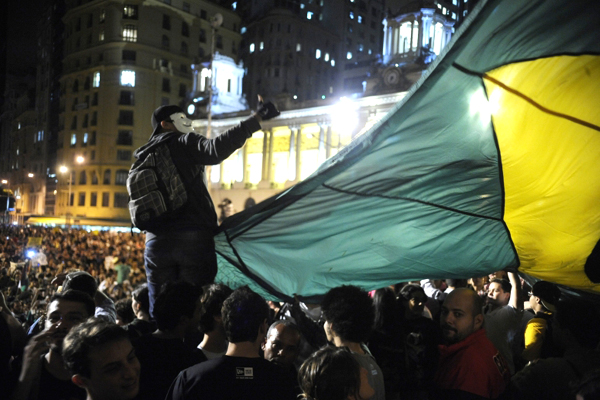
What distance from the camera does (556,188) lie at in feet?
12.5

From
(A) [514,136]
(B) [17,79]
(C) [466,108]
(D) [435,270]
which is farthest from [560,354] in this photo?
(B) [17,79]

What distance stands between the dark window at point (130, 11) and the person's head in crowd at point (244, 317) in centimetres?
6397

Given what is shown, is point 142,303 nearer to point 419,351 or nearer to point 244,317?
point 244,317

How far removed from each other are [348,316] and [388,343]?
→ 74 centimetres

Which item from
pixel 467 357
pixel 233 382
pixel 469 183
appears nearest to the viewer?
pixel 233 382

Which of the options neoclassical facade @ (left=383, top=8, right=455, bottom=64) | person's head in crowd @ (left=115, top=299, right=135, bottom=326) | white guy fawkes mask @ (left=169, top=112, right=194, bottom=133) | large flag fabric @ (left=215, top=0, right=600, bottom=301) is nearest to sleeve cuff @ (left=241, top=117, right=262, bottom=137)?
large flag fabric @ (left=215, top=0, right=600, bottom=301)

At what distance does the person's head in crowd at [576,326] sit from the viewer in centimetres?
348

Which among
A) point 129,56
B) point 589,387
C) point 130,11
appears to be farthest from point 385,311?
point 130,11

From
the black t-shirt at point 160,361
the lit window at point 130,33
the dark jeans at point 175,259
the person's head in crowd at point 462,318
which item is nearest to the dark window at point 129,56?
the lit window at point 130,33

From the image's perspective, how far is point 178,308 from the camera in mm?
3418

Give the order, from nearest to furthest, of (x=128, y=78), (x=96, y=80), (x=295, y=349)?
(x=295, y=349)
(x=128, y=78)
(x=96, y=80)

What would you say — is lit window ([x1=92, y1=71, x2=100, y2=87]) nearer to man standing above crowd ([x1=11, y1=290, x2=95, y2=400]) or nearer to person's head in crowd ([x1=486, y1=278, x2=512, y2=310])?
person's head in crowd ([x1=486, y1=278, x2=512, y2=310])

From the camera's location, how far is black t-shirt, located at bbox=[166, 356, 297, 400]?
8.84 feet

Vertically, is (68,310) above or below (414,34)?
below
